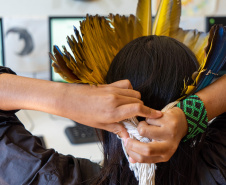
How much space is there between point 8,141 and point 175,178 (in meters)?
0.35

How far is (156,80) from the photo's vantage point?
21.1 inches

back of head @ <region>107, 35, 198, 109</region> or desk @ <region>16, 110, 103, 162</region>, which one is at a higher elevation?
back of head @ <region>107, 35, 198, 109</region>

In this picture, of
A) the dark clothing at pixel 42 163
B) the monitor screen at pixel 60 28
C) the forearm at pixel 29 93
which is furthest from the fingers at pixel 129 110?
the monitor screen at pixel 60 28

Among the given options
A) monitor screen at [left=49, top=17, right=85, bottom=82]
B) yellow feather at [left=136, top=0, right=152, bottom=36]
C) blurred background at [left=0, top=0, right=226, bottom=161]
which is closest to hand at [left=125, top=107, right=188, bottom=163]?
yellow feather at [left=136, top=0, right=152, bottom=36]

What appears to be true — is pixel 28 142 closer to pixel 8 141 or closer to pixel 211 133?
pixel 8 141

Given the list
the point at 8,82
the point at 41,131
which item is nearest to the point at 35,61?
the point at 41,131

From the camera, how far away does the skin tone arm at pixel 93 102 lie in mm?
462

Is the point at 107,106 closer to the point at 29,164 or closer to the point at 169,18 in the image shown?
the point at 29,164

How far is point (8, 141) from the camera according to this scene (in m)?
0.62

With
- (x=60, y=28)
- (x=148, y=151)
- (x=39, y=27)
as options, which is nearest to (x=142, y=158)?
(x=148, y=151)

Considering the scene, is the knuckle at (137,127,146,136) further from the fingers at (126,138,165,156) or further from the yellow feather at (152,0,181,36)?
the yellow feather at (152,0,181,36)

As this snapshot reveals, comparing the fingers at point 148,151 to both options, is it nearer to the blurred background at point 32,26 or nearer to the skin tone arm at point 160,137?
the skin tone arm at point 160,137

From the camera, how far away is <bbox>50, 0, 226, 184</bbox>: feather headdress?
513 millimetres

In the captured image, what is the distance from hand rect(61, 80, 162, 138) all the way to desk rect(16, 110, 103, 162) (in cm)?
49
